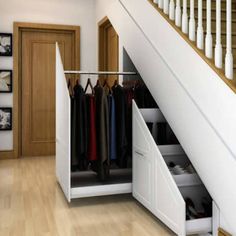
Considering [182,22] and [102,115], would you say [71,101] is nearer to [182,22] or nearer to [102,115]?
[102,115]

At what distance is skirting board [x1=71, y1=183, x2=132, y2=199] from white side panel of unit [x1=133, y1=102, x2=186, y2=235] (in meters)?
0.12

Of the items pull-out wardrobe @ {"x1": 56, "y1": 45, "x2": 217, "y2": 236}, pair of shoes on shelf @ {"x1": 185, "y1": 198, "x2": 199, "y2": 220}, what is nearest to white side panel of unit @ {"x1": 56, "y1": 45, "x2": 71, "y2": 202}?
pull-out wardrobe @ {"x1": 56, "y1": 45, "x2": 217, "y2": 236}

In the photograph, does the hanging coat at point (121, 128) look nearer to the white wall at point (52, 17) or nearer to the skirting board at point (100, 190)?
the skirting board at point (100, 190)

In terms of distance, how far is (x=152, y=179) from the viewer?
283 centimetres

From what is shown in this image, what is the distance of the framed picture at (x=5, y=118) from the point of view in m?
5.52

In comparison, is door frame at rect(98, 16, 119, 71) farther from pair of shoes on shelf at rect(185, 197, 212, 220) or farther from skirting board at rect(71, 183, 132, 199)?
pair of shoes on shelf at rect(185, 197, 212, 220)

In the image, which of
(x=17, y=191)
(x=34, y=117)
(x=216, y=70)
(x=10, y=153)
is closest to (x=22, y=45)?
(x=34, y=117)

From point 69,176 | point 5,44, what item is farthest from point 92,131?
point 5,44

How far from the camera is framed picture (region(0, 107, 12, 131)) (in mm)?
5520

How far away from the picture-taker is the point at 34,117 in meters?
5.80

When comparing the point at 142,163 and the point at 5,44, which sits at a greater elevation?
the point at 5,44

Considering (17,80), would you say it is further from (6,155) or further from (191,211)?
(191,211)

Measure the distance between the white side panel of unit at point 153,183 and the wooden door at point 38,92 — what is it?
296 cm

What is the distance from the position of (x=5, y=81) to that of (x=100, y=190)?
314 cm
